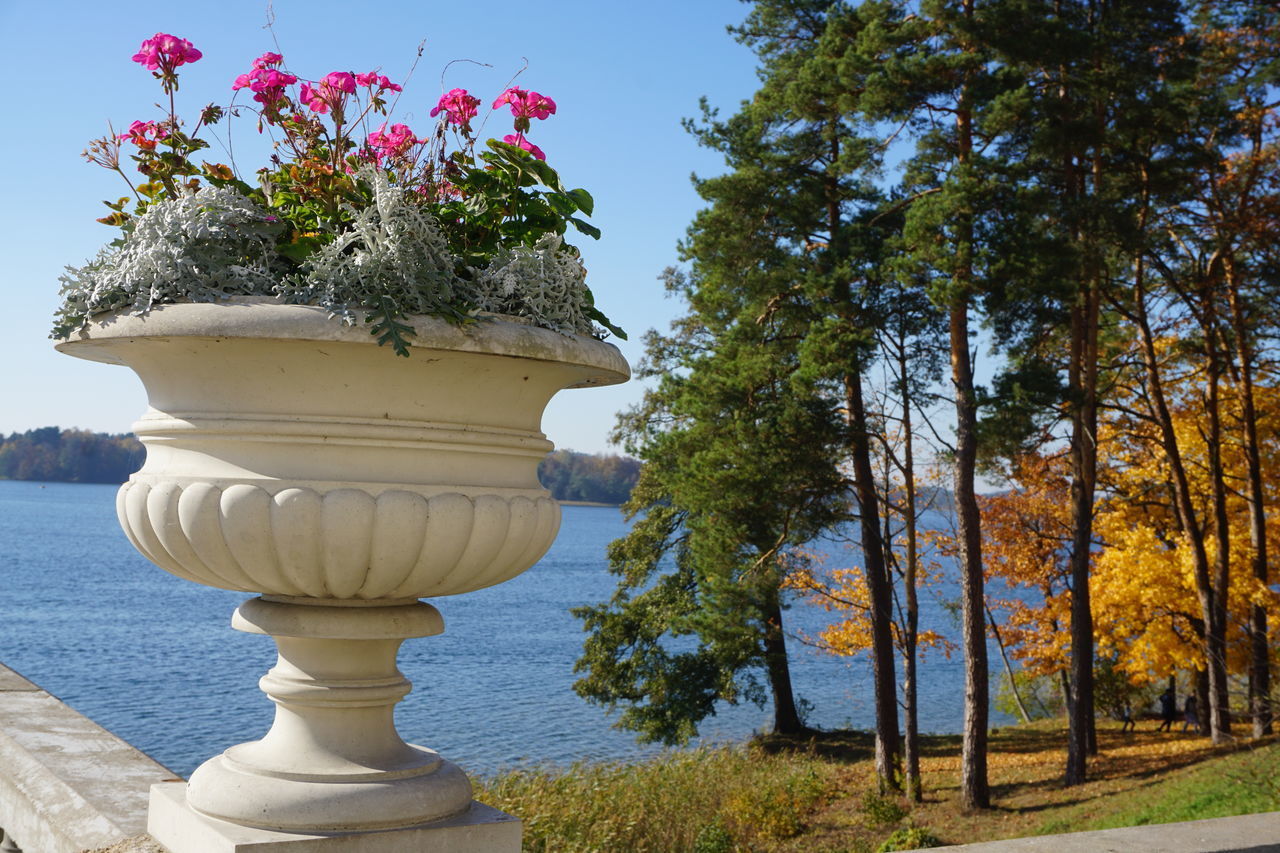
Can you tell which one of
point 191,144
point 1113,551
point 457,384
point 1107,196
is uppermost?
point 1107,196

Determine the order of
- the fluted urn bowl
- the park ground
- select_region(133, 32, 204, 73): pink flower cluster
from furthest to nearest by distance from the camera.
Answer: the park ground
select_region(133, 32, 204, 73): pink flower cluster
the fluted urn bowl

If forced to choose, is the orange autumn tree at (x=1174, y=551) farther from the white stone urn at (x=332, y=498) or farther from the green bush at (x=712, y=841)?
the white stone urn at (x=332, y=498)

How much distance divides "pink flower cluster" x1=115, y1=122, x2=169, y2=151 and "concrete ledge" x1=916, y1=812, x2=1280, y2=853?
2.38 meters

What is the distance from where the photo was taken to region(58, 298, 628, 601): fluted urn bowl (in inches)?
Answer: 67.1

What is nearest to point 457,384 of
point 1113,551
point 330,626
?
point 330,626

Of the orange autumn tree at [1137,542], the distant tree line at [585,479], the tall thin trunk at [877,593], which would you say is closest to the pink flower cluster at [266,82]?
the tall thin trunk at [877,593]

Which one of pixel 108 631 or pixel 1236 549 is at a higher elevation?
pixel 1236 549

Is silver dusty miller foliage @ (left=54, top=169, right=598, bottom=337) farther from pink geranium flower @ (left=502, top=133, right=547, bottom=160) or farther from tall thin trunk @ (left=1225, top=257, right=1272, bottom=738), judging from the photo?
tall thin trunk @ (left=1225, top=257, right=1272, bottom=738)

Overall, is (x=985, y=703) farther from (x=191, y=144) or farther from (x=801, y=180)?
(x=191, y=144)

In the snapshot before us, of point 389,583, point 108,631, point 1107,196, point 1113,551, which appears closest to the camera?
point 389,583

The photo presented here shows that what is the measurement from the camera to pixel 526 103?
223 centimetres

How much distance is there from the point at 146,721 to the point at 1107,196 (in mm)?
15519

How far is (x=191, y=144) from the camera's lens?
6.67 ft

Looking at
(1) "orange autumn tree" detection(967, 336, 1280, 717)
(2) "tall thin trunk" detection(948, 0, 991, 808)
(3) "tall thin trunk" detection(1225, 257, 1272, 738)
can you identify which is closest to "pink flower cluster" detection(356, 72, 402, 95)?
(2) "tall thin trunk" detection(948, 0, 991, 808)
